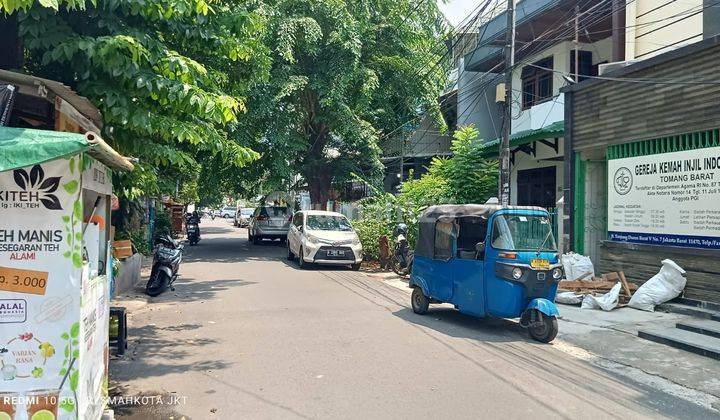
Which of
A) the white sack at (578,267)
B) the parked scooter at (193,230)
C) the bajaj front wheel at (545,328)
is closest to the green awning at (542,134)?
the white sack at (578,267)

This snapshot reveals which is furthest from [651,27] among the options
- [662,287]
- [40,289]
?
[40,289]

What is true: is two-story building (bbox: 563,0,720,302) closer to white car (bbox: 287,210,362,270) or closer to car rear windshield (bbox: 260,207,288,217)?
white car (bbox: 287,210,362,270)

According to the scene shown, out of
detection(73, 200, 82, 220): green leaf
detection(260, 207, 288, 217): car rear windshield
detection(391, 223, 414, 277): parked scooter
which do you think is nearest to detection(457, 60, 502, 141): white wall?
detection(260, 207, 288, 217): car rear windshield

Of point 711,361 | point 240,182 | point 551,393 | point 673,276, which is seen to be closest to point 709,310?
point 673,276

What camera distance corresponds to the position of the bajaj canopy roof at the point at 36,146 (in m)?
3.17

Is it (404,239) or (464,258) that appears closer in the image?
(464,258)

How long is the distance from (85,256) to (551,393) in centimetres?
434

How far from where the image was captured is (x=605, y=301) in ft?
32.2

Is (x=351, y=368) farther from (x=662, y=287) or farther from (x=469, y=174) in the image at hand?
(x=469, y=174)

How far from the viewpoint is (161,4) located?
531 cm

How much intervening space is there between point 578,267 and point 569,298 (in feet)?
4.87

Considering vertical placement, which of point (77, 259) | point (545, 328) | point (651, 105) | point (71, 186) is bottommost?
point (545, 328)

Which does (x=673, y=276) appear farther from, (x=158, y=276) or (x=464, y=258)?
(x=158, y=276)

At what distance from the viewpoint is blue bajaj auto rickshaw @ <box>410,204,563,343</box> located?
773 cm
